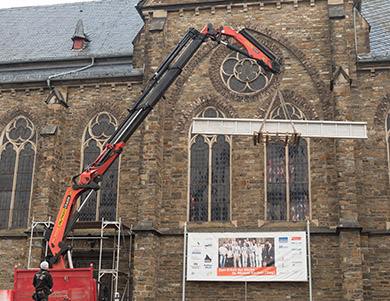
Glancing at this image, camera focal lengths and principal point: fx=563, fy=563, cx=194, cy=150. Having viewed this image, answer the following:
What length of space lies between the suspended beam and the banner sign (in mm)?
4384

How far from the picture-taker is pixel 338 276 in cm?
1819

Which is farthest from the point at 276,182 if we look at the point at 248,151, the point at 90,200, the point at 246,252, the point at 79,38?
the point at 79,38

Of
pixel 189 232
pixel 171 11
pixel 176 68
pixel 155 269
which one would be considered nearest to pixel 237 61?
pixel 171 11

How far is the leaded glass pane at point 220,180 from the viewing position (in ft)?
65.8

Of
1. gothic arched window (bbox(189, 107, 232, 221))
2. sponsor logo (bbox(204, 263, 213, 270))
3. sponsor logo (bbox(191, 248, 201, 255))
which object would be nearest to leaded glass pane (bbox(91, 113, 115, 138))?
gothic arched window (bbox(189, 107, 232, 221))

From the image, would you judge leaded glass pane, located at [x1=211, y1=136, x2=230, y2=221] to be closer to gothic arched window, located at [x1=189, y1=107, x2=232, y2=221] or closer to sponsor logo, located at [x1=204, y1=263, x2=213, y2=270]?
gothic arched window, located at [x1=189, y1=107, x2=232, y2=221]

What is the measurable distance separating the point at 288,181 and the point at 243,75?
4416 millimetres

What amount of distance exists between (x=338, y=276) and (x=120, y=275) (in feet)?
24.4

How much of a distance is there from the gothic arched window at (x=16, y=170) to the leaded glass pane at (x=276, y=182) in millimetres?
9483

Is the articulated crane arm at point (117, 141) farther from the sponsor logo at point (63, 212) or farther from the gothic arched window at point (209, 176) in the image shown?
the gothic arched window at point (209, 176)

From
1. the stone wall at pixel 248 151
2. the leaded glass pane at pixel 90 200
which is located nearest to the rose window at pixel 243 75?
the stone wall at pixel 248 151

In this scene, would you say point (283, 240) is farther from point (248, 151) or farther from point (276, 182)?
point (248, 151)

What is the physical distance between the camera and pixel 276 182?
65.4 feet

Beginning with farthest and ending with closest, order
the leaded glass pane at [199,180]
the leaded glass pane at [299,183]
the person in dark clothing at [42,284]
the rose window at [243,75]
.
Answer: the rose window at [243,75] < the leaded glass pane at [199,180] < the leaded glass pane at [299,183] < the person in dark clothing at [42,284]
